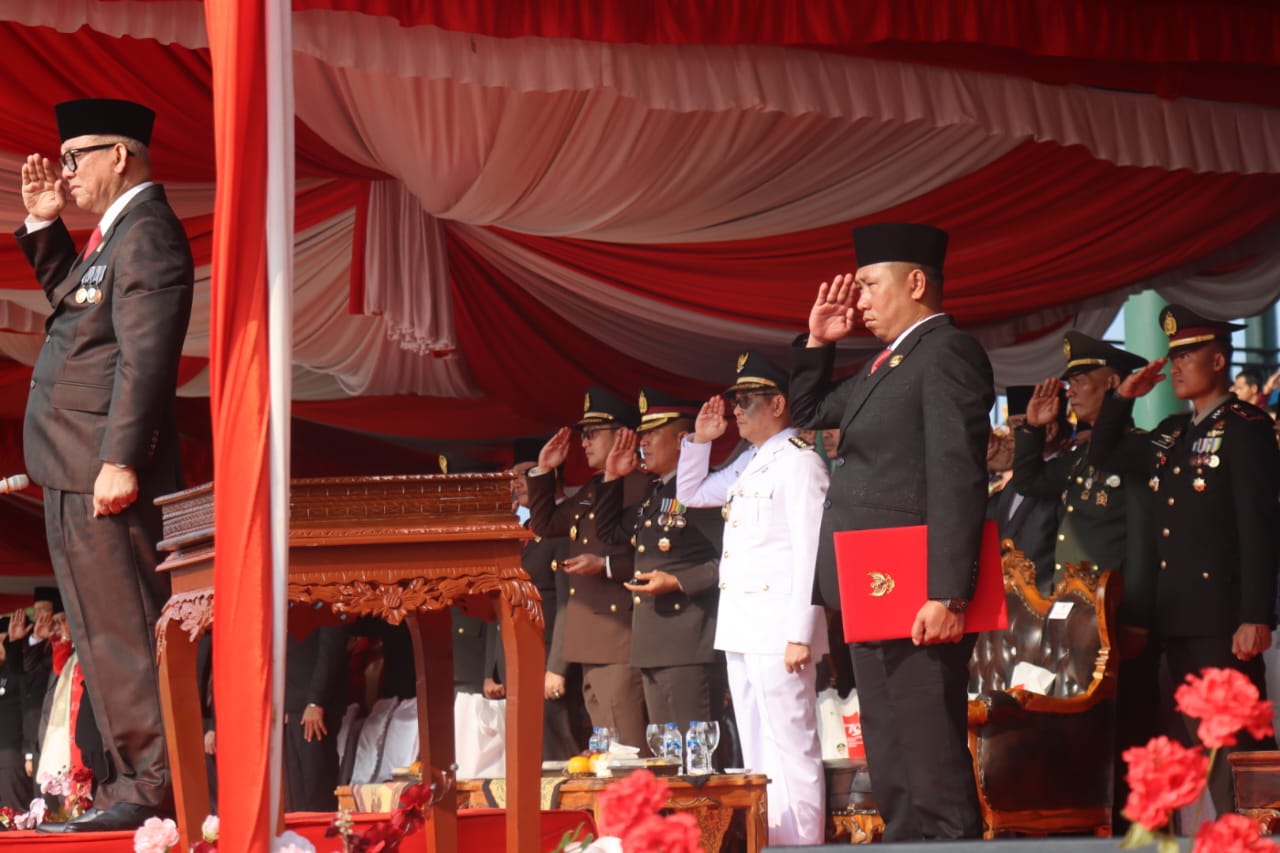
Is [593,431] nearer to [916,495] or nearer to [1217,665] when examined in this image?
[1217,665]

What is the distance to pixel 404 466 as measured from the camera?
9336 millimetres

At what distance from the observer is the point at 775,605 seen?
16.5ft

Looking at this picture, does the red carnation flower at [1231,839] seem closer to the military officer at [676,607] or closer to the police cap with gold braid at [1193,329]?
the police cap with gold braid at [1193,329]

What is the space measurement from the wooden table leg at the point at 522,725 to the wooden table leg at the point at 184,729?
0.53 m

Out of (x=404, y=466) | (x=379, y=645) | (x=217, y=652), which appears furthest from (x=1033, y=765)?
(x=404, y=466)

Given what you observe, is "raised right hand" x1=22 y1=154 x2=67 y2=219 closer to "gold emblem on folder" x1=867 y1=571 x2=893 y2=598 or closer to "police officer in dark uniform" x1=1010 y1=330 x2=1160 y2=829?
"gold emblem on folder" x1=867 y1=571 x2=893 y2=598

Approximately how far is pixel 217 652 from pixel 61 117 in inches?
61.5

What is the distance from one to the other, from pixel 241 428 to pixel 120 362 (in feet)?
3.37

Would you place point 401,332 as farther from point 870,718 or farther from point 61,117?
point 870,718

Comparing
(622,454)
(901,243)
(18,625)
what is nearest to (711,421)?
(622,454)

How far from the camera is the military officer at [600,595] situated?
6298mm

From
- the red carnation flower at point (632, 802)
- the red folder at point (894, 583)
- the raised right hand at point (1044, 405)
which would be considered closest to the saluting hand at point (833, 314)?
the red folder at point (894, 583)

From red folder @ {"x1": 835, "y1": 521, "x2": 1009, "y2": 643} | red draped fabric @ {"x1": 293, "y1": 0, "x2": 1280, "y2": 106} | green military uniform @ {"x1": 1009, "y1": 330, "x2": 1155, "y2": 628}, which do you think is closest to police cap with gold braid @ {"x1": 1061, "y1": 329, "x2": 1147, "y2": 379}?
green military uniform @ {"x1": 1009, "y1": 330, "x2": 1155, "y2": 628}

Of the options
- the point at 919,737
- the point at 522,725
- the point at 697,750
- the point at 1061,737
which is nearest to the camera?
the point at 522,725
